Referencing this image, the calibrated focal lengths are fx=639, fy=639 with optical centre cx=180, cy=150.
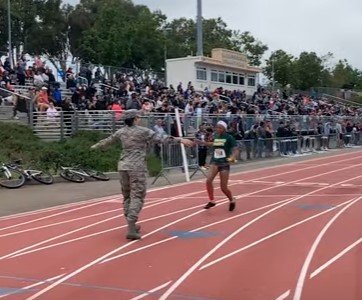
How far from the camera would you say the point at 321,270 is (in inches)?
297

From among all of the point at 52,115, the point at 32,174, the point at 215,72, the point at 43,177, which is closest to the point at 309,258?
the point at 32,174

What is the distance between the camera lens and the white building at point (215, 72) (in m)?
46.0

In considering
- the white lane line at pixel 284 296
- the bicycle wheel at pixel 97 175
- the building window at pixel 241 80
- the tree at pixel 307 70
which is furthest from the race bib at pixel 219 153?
the tree at pixel 307 70

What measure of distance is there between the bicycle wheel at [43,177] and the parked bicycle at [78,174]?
0.56 m

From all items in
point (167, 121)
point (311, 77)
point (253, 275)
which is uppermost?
point (311, 77)

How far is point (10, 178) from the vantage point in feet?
55.6

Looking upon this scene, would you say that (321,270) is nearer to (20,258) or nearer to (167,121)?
(20,258)

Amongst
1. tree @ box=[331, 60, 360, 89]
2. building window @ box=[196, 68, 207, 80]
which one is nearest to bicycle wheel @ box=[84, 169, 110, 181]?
building window @ box=[196, 68, 207, 80]

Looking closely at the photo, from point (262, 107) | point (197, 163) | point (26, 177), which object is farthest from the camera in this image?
point (262, 107)

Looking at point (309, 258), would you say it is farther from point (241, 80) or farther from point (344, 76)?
point (344, 76)

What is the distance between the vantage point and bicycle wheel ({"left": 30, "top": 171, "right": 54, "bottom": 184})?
1758 centimetres

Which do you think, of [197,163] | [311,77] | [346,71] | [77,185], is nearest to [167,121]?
[197,163]

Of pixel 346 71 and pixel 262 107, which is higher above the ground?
pixel 346 71

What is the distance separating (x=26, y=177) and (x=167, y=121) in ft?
25.4
